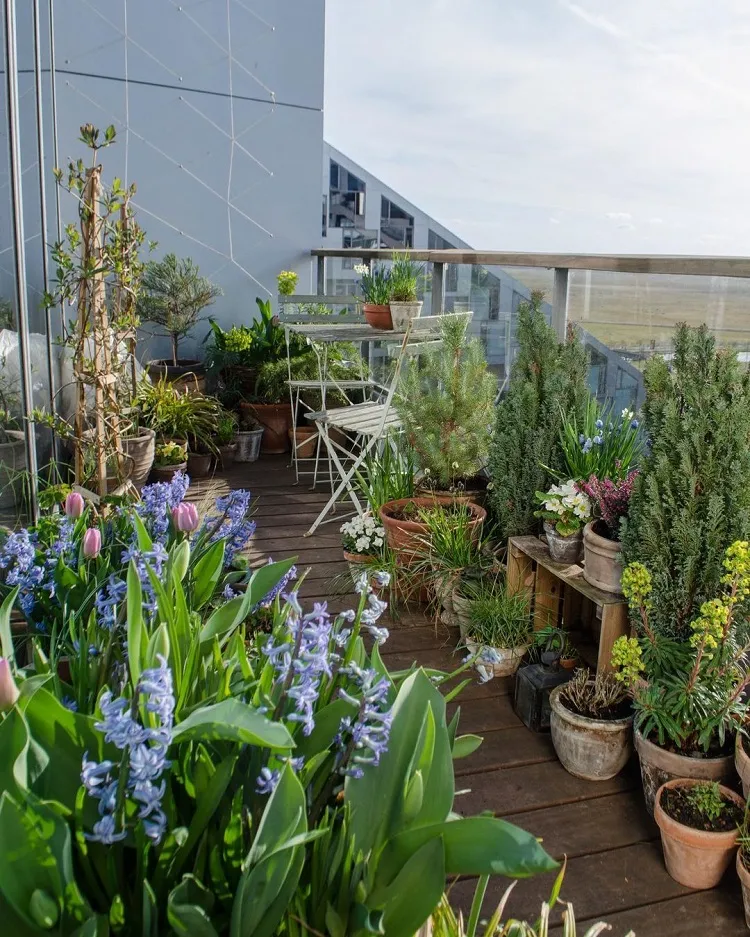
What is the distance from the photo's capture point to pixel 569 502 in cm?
260

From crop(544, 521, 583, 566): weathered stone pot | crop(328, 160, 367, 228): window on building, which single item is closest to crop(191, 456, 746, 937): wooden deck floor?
crop(544, 521, 583, 566): weathered stone pot

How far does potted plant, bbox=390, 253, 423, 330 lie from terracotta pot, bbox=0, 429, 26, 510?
1.76m

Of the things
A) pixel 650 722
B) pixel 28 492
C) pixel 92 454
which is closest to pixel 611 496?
pixel 650 722

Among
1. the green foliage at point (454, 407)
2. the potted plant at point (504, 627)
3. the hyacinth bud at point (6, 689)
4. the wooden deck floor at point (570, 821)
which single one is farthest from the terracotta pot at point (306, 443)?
the hyacinth bud at point (6, 689)

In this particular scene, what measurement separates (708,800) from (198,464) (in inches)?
148

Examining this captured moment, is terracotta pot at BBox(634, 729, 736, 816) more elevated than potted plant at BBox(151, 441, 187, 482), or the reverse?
potted plant at BBox(151, 441, 187, 482)

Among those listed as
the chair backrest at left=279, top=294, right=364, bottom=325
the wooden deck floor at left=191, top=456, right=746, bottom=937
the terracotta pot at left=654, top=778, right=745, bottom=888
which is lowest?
the wooden deck floor at left=191, top=456, right=746, bottom=937

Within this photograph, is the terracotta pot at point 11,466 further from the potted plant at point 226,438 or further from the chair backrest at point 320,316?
the potted plant at point 226,438

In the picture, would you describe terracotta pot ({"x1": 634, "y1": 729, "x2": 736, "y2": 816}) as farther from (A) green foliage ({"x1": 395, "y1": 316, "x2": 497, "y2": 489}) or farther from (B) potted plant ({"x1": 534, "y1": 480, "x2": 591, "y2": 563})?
(A) green foliage ({"x1": 395, "y1": 316, "x2": 497, "y2": 489})

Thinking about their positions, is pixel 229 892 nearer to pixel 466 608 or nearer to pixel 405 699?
pixel 405 699

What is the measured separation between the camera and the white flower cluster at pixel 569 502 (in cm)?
258

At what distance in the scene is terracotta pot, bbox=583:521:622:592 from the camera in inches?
93.0

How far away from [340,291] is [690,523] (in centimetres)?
493

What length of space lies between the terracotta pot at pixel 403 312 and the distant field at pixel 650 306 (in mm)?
642
